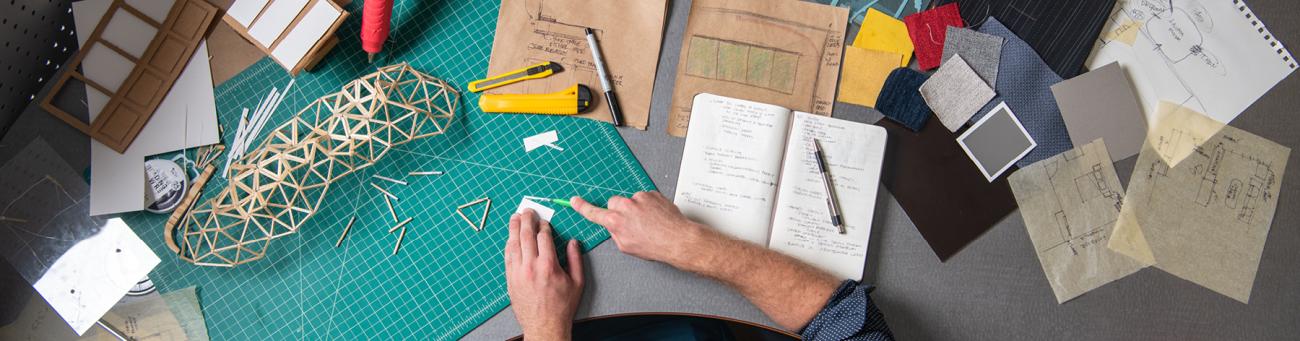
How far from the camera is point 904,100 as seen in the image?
1139 mm

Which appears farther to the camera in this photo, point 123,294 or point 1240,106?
point 1240,106

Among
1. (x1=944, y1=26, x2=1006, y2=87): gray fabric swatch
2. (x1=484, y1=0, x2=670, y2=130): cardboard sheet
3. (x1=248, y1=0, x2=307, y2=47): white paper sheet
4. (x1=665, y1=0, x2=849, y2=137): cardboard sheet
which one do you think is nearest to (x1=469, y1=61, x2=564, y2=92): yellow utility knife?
(x1=484, y1=0, x2=670, y2=130): cardboard sheet

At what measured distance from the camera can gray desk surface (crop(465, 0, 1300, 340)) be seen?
3.68 feet

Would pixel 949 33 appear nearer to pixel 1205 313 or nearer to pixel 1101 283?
pixel 1101 283

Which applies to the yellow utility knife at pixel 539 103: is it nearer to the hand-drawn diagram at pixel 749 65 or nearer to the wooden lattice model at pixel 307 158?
the wooden lattice model at pixel 307 158

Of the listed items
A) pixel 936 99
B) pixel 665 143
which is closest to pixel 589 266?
pixel 665 143

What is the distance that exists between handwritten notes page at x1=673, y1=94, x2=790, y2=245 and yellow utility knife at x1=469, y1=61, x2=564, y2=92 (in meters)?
0.25

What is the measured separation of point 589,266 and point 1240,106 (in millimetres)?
1136

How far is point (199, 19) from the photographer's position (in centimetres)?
114

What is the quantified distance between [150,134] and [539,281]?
66 cm

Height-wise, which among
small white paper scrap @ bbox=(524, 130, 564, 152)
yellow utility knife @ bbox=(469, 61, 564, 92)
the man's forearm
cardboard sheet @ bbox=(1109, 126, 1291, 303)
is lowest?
cardboard sheet @ bbox=(1109, 126, 1291, 303)

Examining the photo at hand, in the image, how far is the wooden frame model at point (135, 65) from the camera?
3.61 ft

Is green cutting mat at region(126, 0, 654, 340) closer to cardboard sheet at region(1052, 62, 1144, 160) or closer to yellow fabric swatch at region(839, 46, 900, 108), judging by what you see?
yellow fabric swatch at region(839, 46, 900, 108)

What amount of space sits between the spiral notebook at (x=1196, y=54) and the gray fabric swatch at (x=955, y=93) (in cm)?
21
